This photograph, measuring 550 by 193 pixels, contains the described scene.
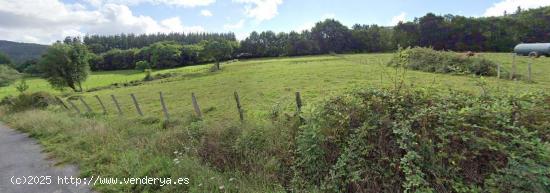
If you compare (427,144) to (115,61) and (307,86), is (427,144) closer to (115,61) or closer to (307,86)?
(307,86)

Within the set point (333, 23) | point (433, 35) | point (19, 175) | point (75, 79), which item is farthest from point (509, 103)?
point (333, 23)

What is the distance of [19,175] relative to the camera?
6.86 metres

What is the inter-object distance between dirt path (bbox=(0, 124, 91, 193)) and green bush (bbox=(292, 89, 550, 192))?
14.8 ft

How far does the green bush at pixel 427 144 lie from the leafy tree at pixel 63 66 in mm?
61905

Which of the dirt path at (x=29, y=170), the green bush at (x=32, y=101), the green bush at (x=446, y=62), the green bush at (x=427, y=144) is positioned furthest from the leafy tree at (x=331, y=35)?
the green bush at (x=427, y=144)

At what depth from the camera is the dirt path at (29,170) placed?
5.86 meters

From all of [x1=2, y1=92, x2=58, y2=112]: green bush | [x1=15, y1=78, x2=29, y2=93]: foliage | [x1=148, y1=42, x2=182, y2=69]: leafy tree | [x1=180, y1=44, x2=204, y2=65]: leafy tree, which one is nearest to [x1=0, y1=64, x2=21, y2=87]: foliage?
[x1=15, y1=78, x2=29, y2=93]: foliage

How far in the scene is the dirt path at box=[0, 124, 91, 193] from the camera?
586 centimetres

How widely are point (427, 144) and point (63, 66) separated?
2521 inches

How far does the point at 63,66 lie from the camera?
53.8 m

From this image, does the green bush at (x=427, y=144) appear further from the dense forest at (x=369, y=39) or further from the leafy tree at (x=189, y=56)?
the leafy tree at (x=189, y=56)

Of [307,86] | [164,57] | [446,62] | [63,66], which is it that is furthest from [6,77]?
[446,62]

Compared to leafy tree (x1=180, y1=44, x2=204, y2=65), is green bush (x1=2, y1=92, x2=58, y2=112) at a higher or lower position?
lower

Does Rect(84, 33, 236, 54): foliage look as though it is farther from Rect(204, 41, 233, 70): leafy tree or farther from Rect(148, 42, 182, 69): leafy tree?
Rect(204, 41, 233, 70): leafy tree
